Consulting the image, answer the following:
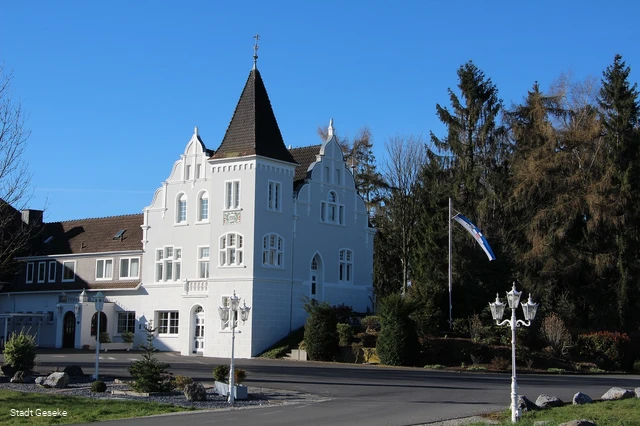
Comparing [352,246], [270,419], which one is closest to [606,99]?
[352,246]

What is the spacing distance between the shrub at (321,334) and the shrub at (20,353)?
15734 millimetres

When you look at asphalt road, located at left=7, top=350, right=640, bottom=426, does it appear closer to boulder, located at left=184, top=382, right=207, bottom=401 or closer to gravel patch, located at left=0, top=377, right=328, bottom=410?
gravel patch, located at left=0, top=377, right=328, bottom=410

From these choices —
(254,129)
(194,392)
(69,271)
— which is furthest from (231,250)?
(194,392)

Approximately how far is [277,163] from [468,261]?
12.5 metres

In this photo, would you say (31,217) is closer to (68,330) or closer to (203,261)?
(68,330)

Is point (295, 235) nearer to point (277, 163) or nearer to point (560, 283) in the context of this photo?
point (277, 163)

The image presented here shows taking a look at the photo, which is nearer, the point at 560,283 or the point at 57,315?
the point at 560,283

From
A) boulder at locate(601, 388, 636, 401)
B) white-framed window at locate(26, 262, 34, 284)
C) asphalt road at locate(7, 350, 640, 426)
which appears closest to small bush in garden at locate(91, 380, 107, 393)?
asphalt road at locate(7, 350, 640, 426)

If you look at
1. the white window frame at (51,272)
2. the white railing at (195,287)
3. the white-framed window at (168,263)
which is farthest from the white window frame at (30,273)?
the white railing at (195,287)

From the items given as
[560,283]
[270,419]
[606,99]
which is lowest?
[270,419]

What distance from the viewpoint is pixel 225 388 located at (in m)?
22.1

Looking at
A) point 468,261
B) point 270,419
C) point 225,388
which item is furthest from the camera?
point 468,261

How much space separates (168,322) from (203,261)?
4.81m

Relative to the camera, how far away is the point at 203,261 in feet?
153
